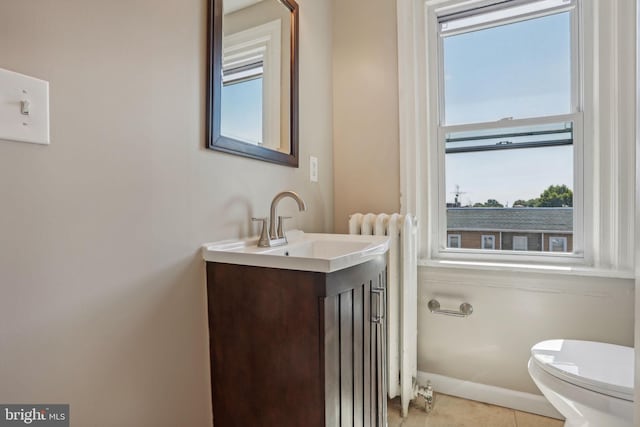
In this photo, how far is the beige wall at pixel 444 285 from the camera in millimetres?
1463

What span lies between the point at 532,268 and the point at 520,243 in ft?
0.64

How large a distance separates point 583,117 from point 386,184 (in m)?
1.00

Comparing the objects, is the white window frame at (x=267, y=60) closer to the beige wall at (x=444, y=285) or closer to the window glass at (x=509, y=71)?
the beige wall at (x=444, y=285)

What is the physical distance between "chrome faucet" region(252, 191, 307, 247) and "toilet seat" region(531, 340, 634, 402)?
1.06 meters

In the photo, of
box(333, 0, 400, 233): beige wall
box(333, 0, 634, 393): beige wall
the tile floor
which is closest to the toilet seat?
box(333, 0, 634, 393): beige wall

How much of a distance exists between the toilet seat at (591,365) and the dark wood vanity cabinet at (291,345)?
2.15 ft

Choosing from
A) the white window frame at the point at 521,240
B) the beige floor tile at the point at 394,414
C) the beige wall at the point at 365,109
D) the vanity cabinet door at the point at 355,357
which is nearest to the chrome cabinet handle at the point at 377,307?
the vanity cabinet door at the point at 355,357

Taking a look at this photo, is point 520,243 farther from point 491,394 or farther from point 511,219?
point 491,394

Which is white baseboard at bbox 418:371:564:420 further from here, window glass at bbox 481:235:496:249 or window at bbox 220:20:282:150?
window at bbox 220:20:282:150

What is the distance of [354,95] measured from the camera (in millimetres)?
1922

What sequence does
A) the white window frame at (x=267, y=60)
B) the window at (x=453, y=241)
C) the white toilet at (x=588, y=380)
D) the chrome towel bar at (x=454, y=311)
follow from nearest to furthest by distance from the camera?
the white toilet at (x=588, y=380) → the white window frame at (x=267, y=60) → the chrome towel bar at (x=454, y=311) → the window at (x=453, y=241)

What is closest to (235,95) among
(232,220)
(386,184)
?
(232,220)

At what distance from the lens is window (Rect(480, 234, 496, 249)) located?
5.72 ft

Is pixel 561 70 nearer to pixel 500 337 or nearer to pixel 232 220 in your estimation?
pixel 500 337
